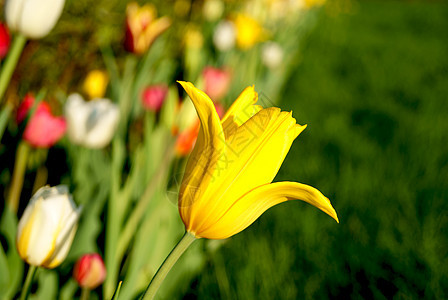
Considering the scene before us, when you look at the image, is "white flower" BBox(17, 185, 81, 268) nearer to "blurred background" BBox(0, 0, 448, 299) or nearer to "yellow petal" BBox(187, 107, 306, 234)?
"yellow petal" BBox(187, 107, 306, 234)

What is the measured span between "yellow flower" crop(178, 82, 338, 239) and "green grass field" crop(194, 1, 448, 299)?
0.60m

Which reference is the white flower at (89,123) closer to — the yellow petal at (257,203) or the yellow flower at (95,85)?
the yellow flower at (95,85)

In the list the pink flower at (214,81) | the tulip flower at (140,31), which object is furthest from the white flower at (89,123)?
the pink flower at (214,81)

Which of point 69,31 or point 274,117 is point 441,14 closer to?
point 69,31

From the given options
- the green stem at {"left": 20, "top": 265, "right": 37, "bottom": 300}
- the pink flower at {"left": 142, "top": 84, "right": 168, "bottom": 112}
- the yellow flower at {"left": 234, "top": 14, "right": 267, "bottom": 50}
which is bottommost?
the yellow flower at {"left": 234, "top": 14, "right": 267, "bottom": 50}

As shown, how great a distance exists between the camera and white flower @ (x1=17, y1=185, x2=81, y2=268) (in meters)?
0.61

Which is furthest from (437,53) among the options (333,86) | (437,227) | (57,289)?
(57,289)

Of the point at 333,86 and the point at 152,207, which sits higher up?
the point at 152,207

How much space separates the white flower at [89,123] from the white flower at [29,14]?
0.83 ft

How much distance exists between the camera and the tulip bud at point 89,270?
733 mm

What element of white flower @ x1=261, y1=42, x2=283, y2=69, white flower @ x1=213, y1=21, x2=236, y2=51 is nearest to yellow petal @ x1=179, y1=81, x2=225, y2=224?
white flower @ x1=213, y1=21, x2=236, y2=51

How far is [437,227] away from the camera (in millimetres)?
1429

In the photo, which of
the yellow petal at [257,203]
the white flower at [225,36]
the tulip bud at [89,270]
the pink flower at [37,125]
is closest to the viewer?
the yellow petal at [257,203]

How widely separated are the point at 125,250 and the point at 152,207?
121 mm
